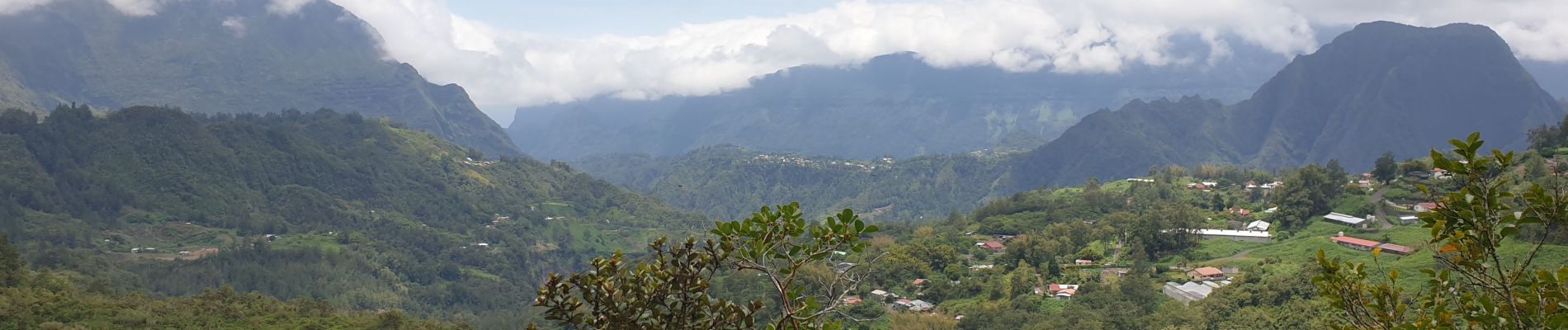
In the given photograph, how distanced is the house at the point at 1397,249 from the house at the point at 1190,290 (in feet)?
19.6

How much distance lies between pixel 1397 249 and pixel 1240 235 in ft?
→ 35.6

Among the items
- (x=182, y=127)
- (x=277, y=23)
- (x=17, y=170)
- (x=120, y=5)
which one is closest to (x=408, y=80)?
(x=277, y=23)

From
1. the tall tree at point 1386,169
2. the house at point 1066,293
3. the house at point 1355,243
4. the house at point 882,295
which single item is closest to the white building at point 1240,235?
the house at point 1355,243

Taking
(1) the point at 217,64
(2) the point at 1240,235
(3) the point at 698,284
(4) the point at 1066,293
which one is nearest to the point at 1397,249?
(2) the point at 1240,235

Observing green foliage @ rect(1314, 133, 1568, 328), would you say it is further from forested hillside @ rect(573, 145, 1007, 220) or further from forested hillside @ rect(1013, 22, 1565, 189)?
forested hillside @ rect(1013, 22, 1565, 189)

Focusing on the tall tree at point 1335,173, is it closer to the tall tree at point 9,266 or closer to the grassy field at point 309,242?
the tall tree at point 9,266

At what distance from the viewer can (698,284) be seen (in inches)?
167

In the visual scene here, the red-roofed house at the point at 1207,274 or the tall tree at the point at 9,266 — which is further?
the red-roofed house at the point at 1207,274

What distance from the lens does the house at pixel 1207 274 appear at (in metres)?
36.3

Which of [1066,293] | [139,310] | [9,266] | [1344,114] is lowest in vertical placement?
[1066,293]

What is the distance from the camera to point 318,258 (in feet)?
195

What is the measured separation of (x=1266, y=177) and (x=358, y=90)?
136 metres

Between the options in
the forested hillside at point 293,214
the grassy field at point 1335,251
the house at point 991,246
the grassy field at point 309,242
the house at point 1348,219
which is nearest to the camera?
the grassy field at point 1335,251

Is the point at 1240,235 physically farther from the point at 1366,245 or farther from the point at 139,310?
the point at 139,310
